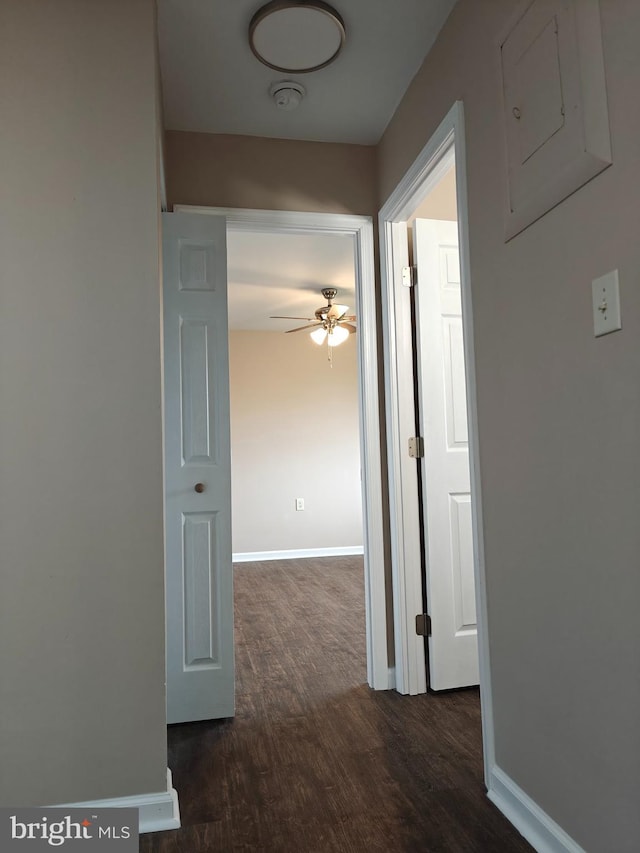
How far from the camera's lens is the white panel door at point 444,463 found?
265cm

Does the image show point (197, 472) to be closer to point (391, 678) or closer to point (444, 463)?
point (444, 463)

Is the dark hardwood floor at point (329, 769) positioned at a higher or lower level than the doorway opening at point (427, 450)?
lower

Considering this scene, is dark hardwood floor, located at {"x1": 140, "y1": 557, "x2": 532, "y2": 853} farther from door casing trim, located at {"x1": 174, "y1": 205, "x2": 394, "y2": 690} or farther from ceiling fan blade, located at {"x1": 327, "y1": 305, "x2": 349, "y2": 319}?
ceiling fan blade, located at {"x1": 327, "y1": 305, "x2": 349, "y2": 319}

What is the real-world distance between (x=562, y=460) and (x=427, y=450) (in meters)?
1.25

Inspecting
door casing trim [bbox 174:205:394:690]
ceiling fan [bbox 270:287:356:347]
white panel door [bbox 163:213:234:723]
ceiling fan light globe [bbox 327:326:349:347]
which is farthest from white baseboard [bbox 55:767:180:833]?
ceiling fan light globe [bbox 327:326:349:347]

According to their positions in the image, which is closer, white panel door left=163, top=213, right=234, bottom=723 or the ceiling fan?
white panel door left=163, top=213, right=234, bottom=723

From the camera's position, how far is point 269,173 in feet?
9.07

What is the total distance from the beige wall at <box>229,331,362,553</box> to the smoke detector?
4145mm

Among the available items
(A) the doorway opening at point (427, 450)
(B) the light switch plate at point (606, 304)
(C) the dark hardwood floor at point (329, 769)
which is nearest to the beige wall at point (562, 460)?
(B) the light switch plate at point (606, 304)

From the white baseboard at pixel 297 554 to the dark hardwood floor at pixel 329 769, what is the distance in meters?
3.15

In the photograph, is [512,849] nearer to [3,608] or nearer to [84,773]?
[84,773]

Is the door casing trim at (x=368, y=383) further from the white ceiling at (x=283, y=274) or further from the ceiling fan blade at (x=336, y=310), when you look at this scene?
the ceiling fan blade at (x=336, y=310)

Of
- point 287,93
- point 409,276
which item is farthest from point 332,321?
point 287,93

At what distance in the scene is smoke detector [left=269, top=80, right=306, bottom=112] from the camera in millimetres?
2375
